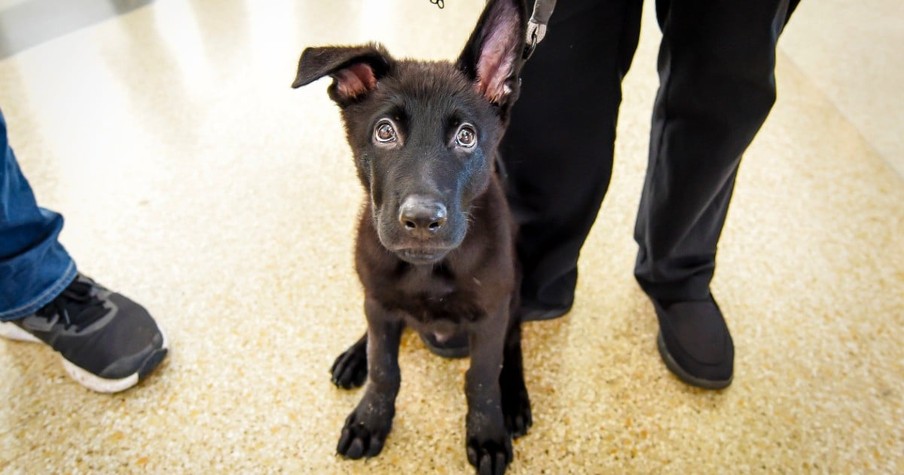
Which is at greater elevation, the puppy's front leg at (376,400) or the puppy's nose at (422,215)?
the puppy's nose at (422,215)

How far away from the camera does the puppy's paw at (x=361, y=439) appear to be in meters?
1.48

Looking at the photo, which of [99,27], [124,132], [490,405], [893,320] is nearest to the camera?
[490,405]

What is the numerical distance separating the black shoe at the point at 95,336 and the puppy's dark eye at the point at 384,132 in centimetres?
106

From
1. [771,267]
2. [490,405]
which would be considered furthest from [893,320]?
[490,405]

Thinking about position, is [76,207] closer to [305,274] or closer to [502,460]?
[305,274]

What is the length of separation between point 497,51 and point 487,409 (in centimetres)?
87

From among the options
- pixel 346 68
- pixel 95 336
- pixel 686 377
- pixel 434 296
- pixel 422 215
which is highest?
pixel 346 68

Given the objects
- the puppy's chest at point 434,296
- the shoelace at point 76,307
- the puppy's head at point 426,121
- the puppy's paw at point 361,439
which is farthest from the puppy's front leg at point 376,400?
the shoelace at point 76,307

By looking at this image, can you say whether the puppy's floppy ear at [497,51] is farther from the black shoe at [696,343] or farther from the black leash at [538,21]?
the black shoe at [696,343]

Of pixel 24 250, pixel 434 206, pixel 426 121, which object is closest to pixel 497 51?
pixel 426 121

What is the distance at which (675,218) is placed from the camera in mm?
1565

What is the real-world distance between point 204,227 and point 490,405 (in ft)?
4.47

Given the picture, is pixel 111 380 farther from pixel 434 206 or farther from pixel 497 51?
pixel 497 51

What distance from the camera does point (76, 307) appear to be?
5.60 feet
